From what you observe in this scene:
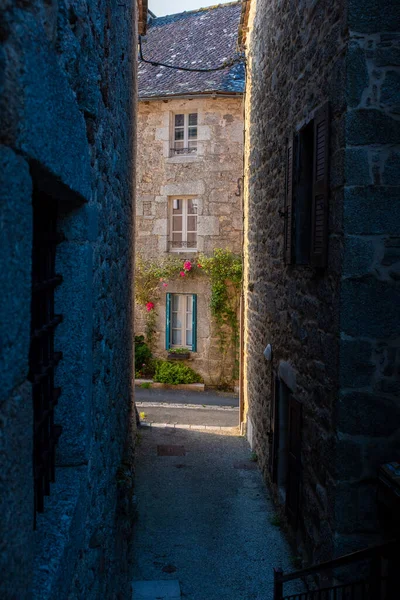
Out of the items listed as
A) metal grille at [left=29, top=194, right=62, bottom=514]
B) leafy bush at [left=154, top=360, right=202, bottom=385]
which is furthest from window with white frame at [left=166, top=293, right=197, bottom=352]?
metal grille at [left=29, top=194, right=62, bottom=514]

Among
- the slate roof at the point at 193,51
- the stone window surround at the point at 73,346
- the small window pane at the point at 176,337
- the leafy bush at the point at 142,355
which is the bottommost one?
the leafy bush at the point at 142,355

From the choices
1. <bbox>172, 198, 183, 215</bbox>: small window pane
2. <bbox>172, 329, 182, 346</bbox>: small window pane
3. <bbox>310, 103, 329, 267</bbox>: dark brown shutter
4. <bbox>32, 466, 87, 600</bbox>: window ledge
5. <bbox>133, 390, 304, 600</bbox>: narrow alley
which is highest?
<bbox>172, 198, 183, 215</bbox>: small window pane

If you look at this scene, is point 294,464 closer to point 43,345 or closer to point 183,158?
point 43,345

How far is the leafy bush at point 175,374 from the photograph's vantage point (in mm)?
13953

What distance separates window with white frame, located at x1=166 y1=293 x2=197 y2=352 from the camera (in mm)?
14250

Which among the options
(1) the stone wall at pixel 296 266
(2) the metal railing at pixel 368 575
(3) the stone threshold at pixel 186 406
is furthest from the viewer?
(3) the stone threshold at pixel 186 406

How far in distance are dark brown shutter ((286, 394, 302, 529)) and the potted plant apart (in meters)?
8.83

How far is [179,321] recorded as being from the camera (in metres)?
14.4

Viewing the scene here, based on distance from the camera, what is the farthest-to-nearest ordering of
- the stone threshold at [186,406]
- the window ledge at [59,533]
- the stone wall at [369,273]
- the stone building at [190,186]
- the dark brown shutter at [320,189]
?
the stone building at [190,186]
the stone threshold at [186,406]
the dark brown shutter at [320,189]
the stone wall at [369,273]
the window ledge at [59,533]

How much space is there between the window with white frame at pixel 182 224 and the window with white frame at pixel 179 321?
4.23 feet

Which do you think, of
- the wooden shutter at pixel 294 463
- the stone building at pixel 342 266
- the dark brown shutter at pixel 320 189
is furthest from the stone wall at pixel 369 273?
the wooden shutter at pixel 294 463

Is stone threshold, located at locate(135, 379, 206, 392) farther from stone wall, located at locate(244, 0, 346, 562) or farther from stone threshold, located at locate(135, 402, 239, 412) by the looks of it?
stone wall, located at locate(244, 0, 346, 562)

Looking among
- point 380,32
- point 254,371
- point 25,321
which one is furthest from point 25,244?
point 254,371

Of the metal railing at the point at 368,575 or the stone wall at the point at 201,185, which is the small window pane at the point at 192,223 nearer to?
the stone wall at the point at 201,185
